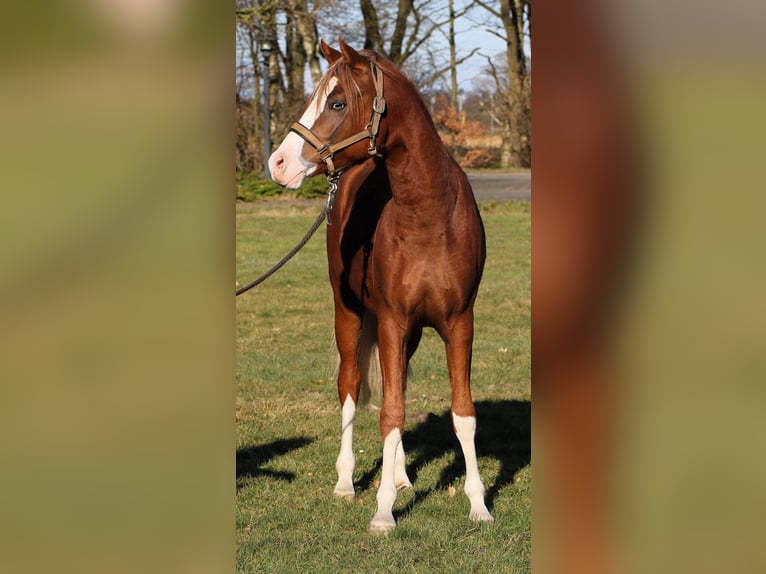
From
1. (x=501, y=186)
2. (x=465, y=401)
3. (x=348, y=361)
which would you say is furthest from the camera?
(x=501, y=186)

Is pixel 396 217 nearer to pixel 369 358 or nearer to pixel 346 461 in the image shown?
pixel 369 358

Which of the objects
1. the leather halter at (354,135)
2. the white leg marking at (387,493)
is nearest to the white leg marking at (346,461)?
the white leg marking at (387,493)

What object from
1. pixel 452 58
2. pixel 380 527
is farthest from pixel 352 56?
pixel 452 58

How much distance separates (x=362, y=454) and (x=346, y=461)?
2.35 ft

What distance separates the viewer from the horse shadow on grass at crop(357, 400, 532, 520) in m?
5.44

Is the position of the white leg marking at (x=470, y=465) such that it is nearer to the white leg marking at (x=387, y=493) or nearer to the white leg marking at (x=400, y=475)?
the white leg marking at (x=387, y=493)

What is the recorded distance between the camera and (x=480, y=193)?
25016 mm

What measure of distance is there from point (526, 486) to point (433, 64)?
95.0 ft

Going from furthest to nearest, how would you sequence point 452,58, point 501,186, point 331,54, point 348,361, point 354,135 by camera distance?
point 452,58, point 501,186, point 348,361, point 331,54, point 354,135

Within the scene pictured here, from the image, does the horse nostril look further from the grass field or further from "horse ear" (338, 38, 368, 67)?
the grass field

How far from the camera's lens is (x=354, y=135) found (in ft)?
13.6

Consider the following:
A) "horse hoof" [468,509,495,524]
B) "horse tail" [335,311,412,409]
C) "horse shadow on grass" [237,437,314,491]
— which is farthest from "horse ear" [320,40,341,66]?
"horse shadow on grass" [237,437,314,491]
